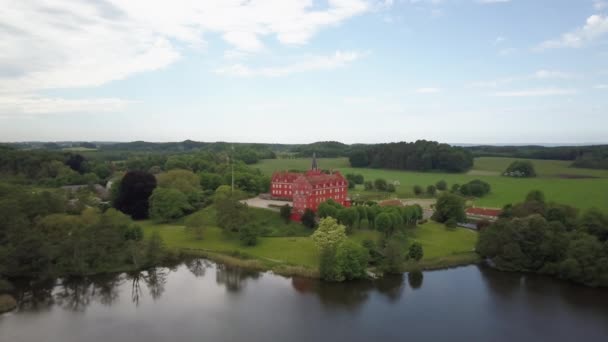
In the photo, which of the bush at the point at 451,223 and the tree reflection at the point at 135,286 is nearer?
the tree reflection at the point at 135,286

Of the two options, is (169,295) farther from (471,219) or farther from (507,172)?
(507,172)

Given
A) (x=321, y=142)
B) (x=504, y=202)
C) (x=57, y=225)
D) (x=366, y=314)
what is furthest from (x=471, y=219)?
(x=321, y=142)

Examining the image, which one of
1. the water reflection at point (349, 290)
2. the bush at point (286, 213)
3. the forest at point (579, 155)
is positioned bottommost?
the water reflection at point (349, 290)

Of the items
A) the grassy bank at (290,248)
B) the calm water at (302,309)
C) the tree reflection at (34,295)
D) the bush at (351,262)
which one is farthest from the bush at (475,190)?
the tree reflection at (34,295)

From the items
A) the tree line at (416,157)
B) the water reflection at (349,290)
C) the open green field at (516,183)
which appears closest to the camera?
the water reflection at (349,290)

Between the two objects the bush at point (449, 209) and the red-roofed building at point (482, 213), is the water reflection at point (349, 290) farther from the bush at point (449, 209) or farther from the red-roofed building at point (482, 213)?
the red-roofed building at point (482, 213)

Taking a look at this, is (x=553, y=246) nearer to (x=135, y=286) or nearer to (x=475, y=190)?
(x=135, y=286)
